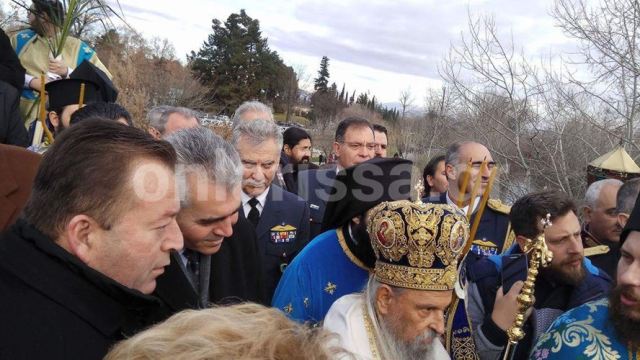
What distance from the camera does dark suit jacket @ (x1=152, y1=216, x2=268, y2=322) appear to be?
2.10 meters

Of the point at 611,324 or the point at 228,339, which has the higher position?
the point at 228,339

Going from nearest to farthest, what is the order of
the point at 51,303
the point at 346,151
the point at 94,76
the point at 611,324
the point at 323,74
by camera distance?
the point at 51,303
the point at 611,324
the point at 94,76
the point at 346,151
the point at 323,74

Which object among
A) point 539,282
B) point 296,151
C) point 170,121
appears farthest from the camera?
point 296,151

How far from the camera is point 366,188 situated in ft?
9.45

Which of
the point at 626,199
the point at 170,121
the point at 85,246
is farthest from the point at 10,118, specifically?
the point at 626,199

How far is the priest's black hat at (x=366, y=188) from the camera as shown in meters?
2.79

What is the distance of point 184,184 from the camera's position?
2.34 m

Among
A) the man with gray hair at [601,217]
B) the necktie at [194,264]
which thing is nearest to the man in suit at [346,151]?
the man with gray hair at [601,217]

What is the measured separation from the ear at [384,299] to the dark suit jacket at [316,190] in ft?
8.52

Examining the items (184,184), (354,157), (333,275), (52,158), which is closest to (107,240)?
(52,158)

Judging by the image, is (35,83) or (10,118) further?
(35,83)

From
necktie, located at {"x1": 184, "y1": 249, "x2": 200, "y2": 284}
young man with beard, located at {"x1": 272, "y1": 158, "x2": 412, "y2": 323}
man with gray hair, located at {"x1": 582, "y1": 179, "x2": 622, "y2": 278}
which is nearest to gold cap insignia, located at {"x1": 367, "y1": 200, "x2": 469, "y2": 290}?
young man with beard, located at {"x1": 272, "y1": 158, "x2": 412, "y2": 323}

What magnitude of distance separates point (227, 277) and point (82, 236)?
4.03ft

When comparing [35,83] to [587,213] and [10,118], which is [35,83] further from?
[587,213]
